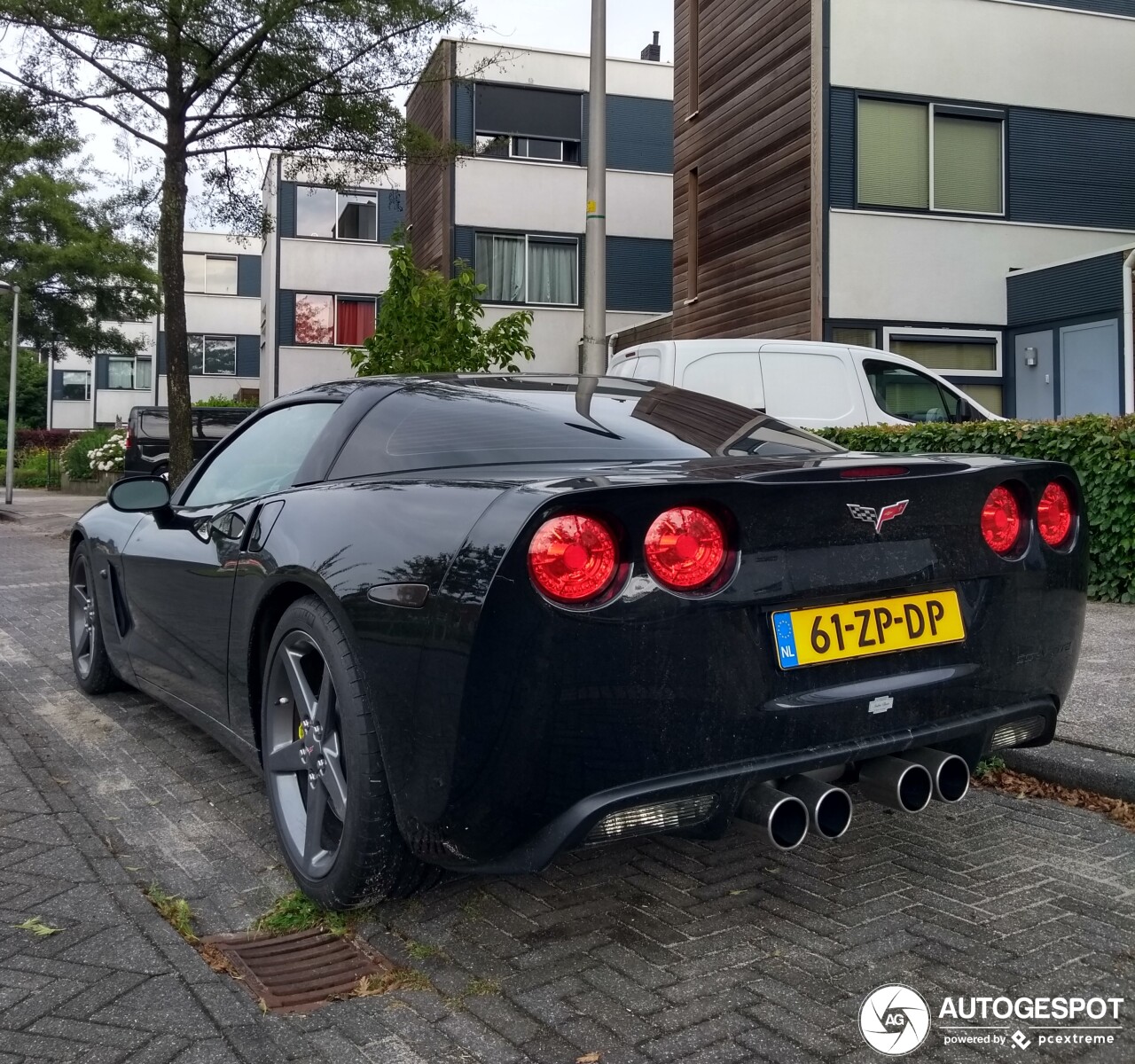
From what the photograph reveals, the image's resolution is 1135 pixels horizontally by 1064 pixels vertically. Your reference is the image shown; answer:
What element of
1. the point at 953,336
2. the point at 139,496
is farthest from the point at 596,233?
the point at 139,496

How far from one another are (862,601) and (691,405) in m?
1.11

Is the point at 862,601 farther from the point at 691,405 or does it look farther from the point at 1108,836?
the point at 1108,836

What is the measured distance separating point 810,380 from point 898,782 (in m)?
8.49

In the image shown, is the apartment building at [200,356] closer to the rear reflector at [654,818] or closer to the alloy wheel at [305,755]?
the alloy wheel at [305,755]

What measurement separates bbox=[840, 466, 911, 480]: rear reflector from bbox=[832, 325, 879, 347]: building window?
13564 mm

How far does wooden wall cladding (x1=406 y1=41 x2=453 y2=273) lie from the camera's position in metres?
24.5

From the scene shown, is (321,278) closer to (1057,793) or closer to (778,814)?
(1057,793)

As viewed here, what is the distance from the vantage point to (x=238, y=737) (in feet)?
11.9

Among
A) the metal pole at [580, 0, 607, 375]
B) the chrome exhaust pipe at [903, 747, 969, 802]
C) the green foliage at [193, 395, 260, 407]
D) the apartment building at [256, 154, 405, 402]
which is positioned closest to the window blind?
the metal pole at [580, 0, 607, 375]

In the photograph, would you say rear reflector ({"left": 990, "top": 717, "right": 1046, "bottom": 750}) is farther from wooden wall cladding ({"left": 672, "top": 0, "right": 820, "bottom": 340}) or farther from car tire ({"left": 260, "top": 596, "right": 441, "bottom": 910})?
wooden wall cladding ({"left": 672, "top": 0, "right": 820, "bottom": 340})

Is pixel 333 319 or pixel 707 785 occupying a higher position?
pixel 333 319

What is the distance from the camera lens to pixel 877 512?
2.80m

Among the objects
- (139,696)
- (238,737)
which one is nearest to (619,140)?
(139,696)
